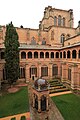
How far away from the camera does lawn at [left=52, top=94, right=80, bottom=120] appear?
15623mm

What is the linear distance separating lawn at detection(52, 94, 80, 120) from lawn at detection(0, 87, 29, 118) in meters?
5.15

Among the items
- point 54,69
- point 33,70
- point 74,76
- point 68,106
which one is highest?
point 54,69

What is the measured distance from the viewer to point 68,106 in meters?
18.2

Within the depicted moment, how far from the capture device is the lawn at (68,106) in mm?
15623

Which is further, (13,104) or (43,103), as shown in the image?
(13,104)

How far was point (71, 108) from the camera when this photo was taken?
17562 mm

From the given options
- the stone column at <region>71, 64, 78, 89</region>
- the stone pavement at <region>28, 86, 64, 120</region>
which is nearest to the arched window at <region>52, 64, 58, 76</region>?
the stone column at <region>71, 64, 78, 89</region>

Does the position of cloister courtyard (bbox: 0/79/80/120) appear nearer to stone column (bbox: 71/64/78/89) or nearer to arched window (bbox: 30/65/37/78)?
stone column (bbox: 71/64/78/89)

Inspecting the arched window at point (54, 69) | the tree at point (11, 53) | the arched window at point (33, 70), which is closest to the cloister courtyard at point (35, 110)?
the tree at point (11, 53)

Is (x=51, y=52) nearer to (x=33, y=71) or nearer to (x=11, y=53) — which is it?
(x=33, y=71)

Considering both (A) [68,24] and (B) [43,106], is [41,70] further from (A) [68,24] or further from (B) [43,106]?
(A) [68,24]

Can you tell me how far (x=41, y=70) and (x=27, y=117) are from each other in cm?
1894

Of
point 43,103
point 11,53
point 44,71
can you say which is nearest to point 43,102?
point 43,103

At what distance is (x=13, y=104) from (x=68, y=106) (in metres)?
8.63
